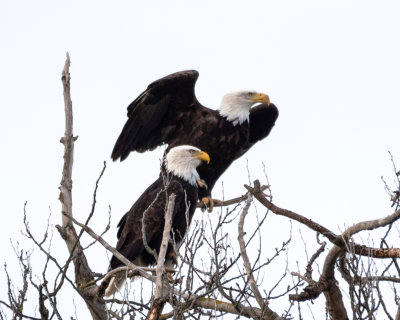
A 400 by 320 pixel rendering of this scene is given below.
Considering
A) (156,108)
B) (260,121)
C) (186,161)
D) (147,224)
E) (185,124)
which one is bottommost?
(147,224)

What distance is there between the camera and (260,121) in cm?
946

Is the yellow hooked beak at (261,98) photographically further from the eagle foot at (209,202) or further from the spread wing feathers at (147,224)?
the spread wing feathers at (147,224)

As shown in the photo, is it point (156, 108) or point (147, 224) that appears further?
point (156, 108)

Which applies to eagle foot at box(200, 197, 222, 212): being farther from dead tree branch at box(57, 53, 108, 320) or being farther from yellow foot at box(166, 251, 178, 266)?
dead tree branch at box(57, 53, 108, 320)

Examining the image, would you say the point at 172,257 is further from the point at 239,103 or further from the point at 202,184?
the point at 239,103

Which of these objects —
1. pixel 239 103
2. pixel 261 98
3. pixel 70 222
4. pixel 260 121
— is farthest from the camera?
pixel 260 121

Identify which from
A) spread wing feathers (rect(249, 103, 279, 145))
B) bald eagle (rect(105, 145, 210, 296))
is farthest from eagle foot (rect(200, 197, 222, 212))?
spread wing feathers (rect(249, 103, 279, 145))

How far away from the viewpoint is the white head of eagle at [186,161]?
23.9ft

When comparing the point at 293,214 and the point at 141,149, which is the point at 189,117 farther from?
the point at 293,214

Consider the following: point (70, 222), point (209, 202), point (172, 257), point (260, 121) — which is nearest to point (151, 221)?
point (172, 257)

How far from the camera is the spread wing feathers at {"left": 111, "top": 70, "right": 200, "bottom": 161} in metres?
8.38

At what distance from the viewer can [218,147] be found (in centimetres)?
832

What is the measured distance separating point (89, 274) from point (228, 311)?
1.32m

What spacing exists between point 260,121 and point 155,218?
10.1 feet
